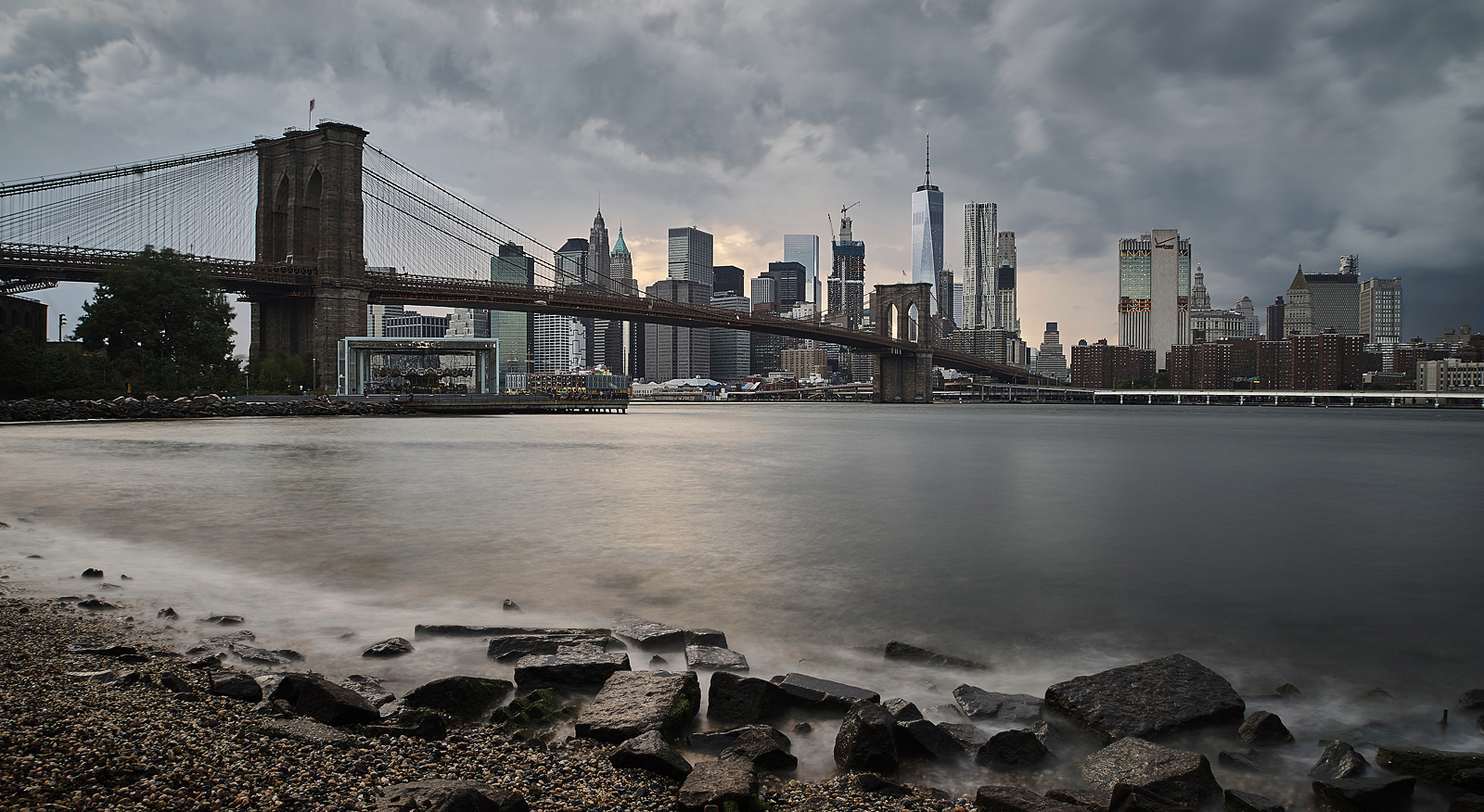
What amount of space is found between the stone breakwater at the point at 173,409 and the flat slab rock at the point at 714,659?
39.2 m

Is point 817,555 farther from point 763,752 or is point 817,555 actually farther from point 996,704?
point 763,752

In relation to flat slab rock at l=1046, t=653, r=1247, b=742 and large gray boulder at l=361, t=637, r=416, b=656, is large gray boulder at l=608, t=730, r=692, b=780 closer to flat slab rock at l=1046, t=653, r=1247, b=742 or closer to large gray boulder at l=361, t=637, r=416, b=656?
flat slab rock at l=1046, t=653, r=1247, b=742

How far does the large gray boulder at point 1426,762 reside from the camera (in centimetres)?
372

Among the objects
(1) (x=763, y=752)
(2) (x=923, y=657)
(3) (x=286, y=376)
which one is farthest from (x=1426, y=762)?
(3) (x=286, y=376)

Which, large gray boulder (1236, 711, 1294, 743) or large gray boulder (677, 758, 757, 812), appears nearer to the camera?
large gray boulder (677, 758, 757, 812)

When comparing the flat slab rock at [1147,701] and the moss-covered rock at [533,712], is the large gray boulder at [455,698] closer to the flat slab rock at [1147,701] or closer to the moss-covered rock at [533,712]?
the moss-covered rock at [533,712]

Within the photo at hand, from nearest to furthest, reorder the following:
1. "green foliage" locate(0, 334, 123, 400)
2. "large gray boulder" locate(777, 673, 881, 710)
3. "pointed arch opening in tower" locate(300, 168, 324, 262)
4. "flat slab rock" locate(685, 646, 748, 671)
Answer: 1. "large gray boulder" locate(777, 673, 881, 710)
2. "flat slab rock" locate(685, 646, 748, 671)
3. "green foliage" locate(0, 334, 123, 400)
4. "pointed arch opening in tower" locate(300, 168, 324, 262)

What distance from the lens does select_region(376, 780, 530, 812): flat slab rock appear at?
2.71 metres

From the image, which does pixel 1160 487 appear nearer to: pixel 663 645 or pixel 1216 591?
pixel 1216 591

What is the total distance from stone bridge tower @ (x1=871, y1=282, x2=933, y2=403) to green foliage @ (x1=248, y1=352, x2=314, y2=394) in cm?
6153

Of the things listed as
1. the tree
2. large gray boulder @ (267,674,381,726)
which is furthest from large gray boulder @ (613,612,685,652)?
the tree

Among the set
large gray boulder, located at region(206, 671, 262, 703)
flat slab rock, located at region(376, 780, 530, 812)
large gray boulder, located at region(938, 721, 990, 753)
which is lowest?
large gray boulder, located at region(938, 721, 990, 753)

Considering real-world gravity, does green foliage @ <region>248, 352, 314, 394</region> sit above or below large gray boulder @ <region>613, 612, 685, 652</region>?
above

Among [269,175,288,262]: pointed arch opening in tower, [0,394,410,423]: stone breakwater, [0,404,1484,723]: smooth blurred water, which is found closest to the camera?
[0,404,1484,723]: smooth blurred water
